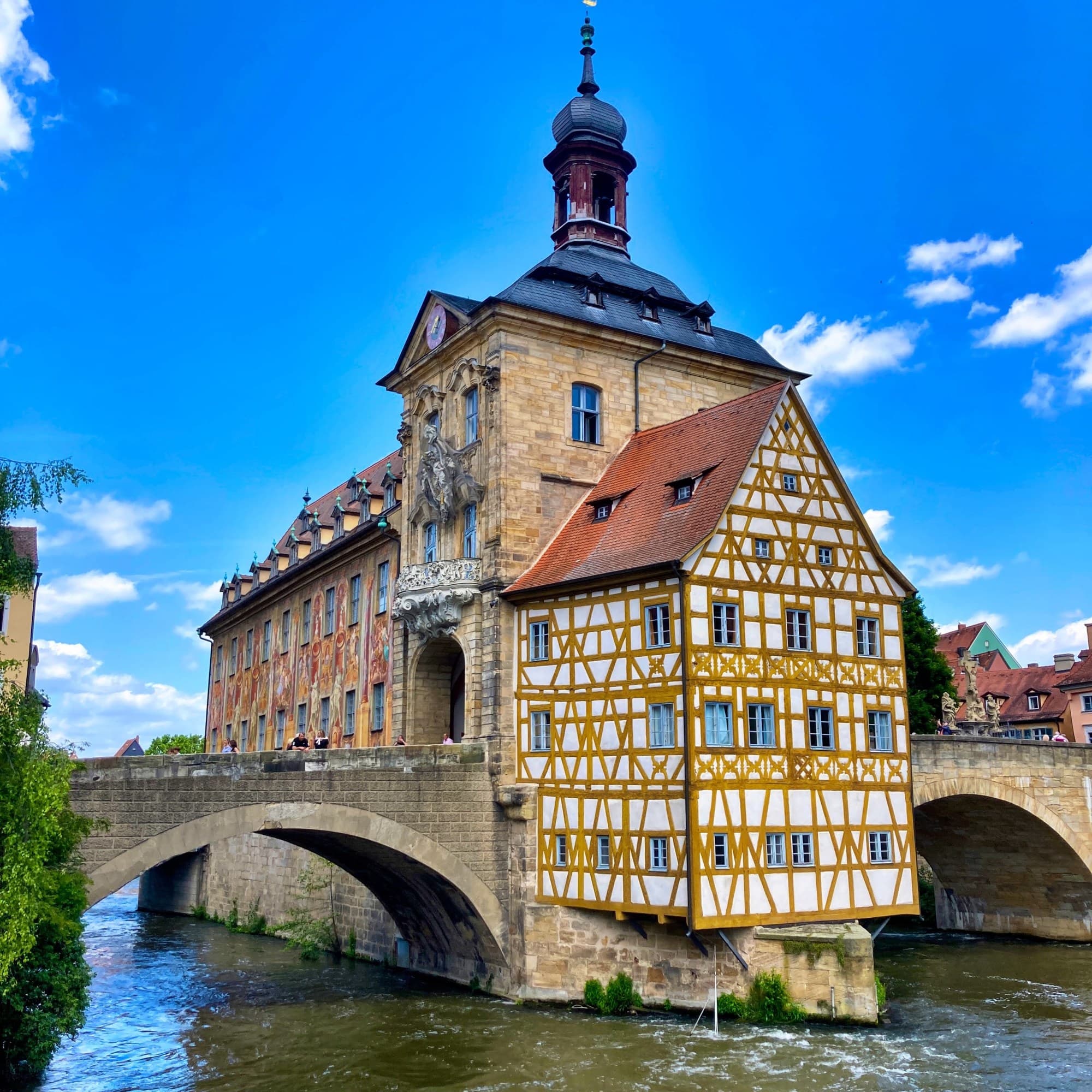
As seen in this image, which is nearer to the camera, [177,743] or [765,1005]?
[765,1005]

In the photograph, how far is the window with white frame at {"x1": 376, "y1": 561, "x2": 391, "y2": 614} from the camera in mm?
32969

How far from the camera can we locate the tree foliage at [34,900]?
46.9ft

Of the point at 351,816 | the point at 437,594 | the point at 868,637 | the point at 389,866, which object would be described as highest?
A: the point at 437,594

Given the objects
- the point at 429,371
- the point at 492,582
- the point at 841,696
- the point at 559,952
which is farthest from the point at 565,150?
the point at 559,952

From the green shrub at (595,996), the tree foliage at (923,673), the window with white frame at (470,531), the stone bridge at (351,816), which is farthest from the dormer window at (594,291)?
the tree foliage at (923,673)

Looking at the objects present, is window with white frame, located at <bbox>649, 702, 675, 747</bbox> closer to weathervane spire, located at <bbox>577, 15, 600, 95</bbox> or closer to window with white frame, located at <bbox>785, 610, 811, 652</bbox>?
window with white frame, located at <bbox>785, 610, 811, 652</bbox>

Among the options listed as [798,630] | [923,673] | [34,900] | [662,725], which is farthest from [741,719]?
[923,673]

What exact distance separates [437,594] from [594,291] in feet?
26.1

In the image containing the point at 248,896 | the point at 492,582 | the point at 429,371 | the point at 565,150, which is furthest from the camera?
the point at 248,896

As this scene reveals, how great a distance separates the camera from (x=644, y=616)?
2197 centimetres

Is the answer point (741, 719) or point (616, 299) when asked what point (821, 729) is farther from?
point (616, 299)

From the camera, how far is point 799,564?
74.9 ft

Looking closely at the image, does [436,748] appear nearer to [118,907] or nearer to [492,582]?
[492,582]

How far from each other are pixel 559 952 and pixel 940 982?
9006 millimetres
